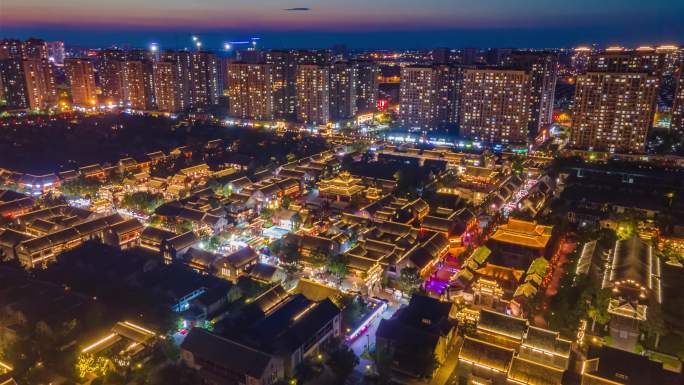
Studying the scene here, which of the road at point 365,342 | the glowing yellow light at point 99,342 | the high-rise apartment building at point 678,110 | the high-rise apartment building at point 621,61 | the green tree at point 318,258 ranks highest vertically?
the high-rise apartment building at point 621,61

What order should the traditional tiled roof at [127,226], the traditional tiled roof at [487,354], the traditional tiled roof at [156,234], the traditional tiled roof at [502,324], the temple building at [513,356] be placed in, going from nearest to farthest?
1. the temple building at [513,356]
2. the traditional tiled roof at [487,354]
3. the traditional tiled roof at [502,324]
4. the traditional tiled roof at [156,234]
5. the traditional tiled roof at [127,226]

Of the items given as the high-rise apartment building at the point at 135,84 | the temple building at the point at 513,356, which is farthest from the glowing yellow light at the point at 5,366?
the high-rise apartment building at the point at 135,84

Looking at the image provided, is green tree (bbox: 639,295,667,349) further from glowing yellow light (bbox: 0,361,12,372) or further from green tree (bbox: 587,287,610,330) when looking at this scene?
glowing yellow light (bbox: 0,361,12,372)

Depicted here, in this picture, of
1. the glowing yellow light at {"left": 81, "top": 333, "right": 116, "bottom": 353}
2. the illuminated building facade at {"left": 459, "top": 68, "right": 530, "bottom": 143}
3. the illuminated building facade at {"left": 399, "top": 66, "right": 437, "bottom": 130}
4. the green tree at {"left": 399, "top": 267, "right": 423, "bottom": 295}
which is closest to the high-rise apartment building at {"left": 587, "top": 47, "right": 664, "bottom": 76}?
the illuminated building facade at {"left": 459, "top": 68, "right": 530, "bottom": 143}

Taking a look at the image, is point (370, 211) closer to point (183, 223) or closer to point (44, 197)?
point (183, 223)

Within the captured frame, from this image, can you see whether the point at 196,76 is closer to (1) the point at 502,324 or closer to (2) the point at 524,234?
(2) the point at 524,234

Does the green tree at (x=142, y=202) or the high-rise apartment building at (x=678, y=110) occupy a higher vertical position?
the high-rise apartment building at (x=678, y=110)

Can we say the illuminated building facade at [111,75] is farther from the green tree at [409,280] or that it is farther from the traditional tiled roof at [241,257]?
the green tree at [409,280]

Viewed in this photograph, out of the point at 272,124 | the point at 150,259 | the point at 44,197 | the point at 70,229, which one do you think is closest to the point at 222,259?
the point at 150,259
